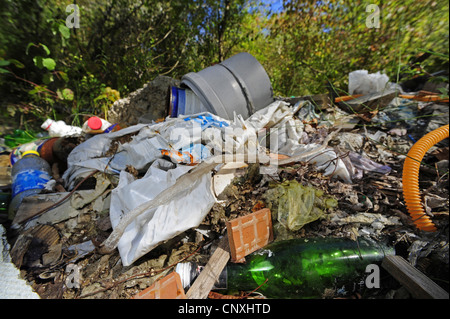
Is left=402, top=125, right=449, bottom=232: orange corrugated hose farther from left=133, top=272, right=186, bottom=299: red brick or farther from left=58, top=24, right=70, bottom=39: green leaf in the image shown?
left=58, top=24, right=70, bottom=39: green leaf

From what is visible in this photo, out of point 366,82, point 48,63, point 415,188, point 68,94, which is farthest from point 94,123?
point 366,82

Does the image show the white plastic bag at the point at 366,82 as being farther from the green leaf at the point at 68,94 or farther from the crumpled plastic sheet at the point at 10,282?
the green leaf at the point at 68,94

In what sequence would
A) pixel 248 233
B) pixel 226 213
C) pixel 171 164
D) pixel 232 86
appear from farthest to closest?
1. pixel 232 86
2. pixel 171 164
3. pixel 226 213
4. pixel 248 233

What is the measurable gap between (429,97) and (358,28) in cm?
137

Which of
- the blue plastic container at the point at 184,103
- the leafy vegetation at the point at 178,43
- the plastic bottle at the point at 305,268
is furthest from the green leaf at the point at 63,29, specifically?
the plastic bottle at the point at 305,268

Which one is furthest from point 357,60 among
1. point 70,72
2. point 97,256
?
point 70,72

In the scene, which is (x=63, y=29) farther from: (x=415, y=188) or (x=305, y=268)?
(x=415, y=188)

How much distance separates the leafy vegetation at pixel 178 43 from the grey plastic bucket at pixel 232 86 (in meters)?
0.81

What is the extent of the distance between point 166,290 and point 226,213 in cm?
48

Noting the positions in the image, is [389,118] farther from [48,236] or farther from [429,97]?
[48,236]

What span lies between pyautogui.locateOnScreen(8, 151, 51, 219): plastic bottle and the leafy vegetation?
1.09 metres

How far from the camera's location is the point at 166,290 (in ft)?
2.75

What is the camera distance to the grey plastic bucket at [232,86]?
6.13ft

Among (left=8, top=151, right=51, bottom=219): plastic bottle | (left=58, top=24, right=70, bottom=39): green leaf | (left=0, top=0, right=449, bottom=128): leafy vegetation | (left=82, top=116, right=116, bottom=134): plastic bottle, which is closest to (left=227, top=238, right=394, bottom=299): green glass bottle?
(left=8, top=151, right=51, bottom=219): plastic bottle
